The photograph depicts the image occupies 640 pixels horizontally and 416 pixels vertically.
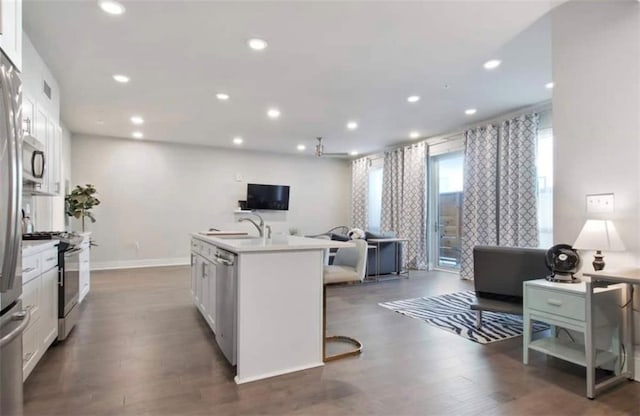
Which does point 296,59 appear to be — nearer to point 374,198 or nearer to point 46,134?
point 46,134

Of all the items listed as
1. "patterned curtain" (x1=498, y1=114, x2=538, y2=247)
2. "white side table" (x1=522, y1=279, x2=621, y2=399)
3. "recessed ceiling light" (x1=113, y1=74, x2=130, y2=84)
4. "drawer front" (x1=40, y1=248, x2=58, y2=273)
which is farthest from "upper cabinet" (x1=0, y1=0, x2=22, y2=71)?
"patterned curtain" (x1=498, y1=114, x2=538, y2=247)

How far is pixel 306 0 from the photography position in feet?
8.41

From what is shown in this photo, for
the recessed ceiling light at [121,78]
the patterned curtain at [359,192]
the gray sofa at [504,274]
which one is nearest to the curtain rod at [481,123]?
the patterned curtain at [359,192]

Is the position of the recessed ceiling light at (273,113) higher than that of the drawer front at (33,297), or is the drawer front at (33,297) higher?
the recessed ceiling light at (273,113)

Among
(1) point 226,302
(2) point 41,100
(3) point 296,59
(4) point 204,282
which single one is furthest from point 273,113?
(1) point 226,302

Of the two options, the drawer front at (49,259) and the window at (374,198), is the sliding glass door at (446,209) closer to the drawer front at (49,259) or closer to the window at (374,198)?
the window at (374,198)

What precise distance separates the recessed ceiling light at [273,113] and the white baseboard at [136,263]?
13.4 ft

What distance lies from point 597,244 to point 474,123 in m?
4.15

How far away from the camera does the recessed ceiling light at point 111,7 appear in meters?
2.61

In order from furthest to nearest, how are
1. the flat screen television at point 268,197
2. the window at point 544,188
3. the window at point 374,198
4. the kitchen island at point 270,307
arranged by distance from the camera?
the window at point 374,198
the flat screen television at point 268,197
the window at point 544,188
the kitchen island at point 270,307

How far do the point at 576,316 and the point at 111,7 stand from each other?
4.10 m

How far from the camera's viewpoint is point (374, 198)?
8.83m

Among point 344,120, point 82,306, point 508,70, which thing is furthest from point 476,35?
point 82,306

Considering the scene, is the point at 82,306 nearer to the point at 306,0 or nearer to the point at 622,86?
the point at 306,0
